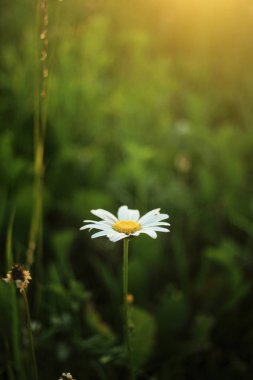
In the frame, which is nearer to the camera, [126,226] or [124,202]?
[126,226]

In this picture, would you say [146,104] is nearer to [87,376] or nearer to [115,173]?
[115,173]

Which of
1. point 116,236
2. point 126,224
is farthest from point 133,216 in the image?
point 116,236

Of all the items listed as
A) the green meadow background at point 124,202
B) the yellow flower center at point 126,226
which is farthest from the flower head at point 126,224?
the green meadow background at point 124,202

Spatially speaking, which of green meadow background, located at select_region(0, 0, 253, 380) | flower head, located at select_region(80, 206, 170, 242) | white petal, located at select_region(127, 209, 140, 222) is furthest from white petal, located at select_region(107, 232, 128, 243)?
green meadow background, located at select_region(0, 0, 253, 380)

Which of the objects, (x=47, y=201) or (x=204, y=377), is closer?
(x=204, y=377)

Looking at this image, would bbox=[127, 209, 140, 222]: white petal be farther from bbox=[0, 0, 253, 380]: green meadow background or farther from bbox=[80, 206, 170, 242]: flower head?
bbox=[0, 0, 253, 380]: green meadow background

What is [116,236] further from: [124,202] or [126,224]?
[124,202]

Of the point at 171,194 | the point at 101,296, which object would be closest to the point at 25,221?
the point at 101,296

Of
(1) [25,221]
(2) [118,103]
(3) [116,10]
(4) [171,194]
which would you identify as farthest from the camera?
(3) [116,10]
